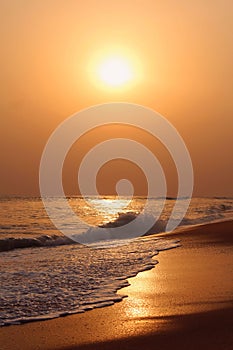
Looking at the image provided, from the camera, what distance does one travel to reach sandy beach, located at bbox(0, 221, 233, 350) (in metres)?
5.17

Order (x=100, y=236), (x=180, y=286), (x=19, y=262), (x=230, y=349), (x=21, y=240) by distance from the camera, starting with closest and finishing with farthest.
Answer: (x=230, y=349) < (x=180, y=286) < (x=19, y=262) < (x=21, y=240) < (x=100, y=236)

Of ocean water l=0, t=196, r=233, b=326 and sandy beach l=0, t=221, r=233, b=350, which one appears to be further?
ocean water l=0, t=196, r=233, b=326

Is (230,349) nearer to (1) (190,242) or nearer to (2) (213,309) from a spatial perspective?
(2) (213,309)

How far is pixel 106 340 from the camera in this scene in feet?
17.2

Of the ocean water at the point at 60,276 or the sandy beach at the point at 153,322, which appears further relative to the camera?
the ocean water at the point at 60,276

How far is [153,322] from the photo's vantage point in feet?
19.2

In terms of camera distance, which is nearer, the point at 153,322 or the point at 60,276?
the point at 153,322

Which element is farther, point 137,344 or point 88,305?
point 88,305

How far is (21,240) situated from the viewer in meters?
17.5

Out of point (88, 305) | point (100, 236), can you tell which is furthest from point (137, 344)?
point (100, 236)

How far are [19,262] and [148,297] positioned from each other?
563 centimetres

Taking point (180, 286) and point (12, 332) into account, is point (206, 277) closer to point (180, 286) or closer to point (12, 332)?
point (180, 286)

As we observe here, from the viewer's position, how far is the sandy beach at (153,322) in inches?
203

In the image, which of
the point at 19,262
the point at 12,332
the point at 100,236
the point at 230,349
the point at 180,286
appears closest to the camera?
the point at 230,349
